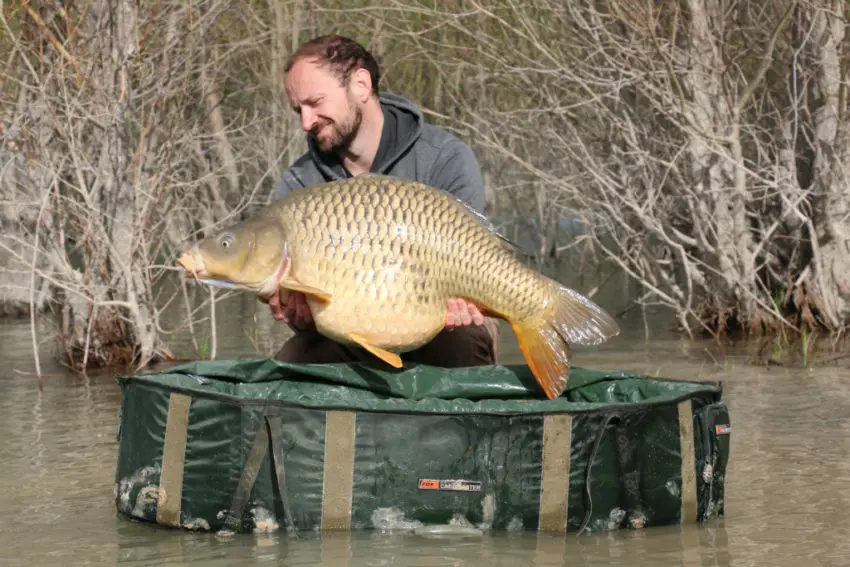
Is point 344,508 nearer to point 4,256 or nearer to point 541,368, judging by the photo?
point 541,368

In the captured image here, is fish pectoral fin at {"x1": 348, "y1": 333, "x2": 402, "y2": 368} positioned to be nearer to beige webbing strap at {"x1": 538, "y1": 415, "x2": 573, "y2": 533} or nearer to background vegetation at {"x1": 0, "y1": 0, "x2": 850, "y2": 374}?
beige webbing strap at {"x1": 538, "y1": 415, "x2": 573, "y2": 533}

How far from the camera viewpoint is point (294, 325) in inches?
176

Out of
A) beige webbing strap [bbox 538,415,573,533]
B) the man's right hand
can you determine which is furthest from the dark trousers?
beige webbing strap [bbox 538,415,573,533]

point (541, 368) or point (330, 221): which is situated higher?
point (330, 221)

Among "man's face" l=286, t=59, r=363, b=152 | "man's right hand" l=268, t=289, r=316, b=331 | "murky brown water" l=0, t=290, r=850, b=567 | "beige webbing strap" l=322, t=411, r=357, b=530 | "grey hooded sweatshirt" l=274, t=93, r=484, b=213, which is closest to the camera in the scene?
"murky brown water" l=0, t=290, r=850, b=567

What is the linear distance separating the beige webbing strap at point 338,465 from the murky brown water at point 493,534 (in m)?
0.08

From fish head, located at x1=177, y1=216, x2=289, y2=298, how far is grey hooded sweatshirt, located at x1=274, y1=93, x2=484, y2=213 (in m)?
0.88

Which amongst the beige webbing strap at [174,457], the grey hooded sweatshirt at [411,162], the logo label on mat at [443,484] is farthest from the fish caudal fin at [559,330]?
the beige webbing strap at [174,457]

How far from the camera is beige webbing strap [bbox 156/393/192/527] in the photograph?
3.85m

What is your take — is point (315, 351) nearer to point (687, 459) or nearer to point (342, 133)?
point (342, 133)

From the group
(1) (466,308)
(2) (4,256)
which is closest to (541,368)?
(1) (466,308)

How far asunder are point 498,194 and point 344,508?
1070cm

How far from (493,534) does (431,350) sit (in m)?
1.01

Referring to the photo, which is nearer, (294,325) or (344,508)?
(344,508)
